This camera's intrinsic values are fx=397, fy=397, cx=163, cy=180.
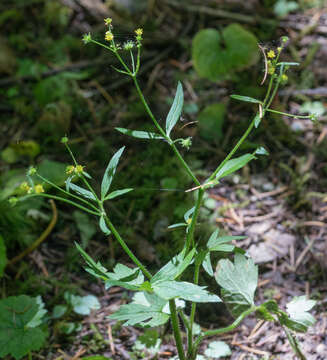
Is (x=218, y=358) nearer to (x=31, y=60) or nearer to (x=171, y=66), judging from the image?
(x=171, y=66)

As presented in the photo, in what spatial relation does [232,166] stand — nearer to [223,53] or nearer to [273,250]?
[273,250]

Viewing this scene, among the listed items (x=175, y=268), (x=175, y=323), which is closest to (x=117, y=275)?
(x=175, y=268)

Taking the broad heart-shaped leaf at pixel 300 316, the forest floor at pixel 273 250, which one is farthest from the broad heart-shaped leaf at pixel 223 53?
the broad heart-shaped leaf at pixel 300 316

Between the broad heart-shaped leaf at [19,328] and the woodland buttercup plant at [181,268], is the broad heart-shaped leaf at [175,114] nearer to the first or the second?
the woodland buttercup plant at [181,268]

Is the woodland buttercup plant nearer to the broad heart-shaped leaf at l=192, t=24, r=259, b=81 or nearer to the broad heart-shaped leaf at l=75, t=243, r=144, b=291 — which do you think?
the broad heart-shaped leaf at l=75, t=243, r=144, b=291

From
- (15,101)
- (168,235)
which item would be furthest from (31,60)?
(168,235)

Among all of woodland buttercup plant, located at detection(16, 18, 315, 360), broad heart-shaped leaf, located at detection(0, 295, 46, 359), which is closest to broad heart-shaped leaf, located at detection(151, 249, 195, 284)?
woodland buttercup plant, located at detection(16, 18, 315, 360)
